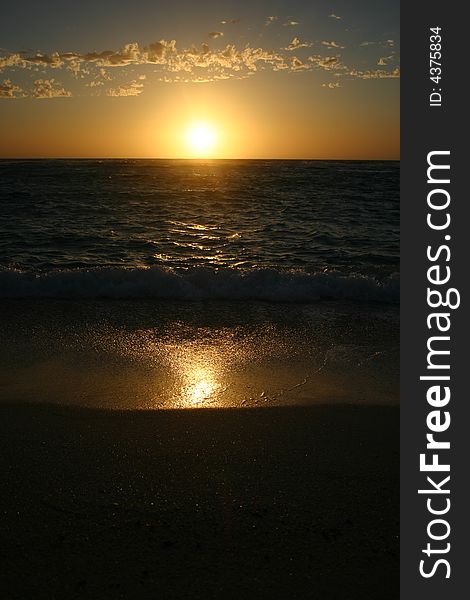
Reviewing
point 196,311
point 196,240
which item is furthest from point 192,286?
point 196,240

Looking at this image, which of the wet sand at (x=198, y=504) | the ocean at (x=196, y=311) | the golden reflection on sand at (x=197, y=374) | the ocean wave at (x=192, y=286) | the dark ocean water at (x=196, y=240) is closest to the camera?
the wet sand at (x=198, y=504)

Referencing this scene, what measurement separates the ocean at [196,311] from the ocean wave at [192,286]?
0.03 metres

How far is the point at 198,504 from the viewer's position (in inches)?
118

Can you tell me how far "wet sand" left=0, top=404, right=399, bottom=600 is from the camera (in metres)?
2.44

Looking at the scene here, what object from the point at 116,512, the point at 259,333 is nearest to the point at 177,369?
the point at 259,333

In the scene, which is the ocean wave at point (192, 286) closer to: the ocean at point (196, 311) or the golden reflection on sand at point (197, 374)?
the ocean at point (196, 311)

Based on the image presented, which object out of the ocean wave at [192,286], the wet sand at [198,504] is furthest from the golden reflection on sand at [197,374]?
the ocean wave at [192,286]

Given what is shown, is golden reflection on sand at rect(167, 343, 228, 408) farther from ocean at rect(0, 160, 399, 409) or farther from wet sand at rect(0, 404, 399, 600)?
wet sand at rect(0, 404, 399, 600)

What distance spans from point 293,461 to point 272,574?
1.08m

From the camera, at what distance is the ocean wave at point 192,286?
8.84 m

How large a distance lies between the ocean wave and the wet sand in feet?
15.5

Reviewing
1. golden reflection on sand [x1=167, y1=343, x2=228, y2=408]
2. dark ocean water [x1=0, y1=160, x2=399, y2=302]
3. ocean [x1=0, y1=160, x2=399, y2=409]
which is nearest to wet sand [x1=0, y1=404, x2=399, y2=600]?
golden reflection on sand [x1=167, y1=343, x2=228, y2=408]

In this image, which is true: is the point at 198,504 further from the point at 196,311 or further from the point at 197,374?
the point at 196,311

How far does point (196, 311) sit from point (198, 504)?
511cm
